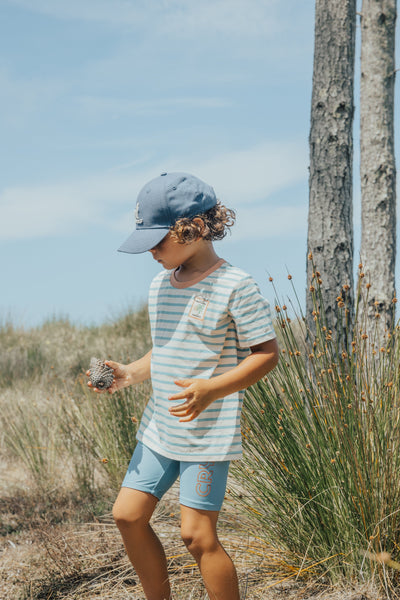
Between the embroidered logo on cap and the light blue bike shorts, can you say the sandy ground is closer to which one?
the light blue bike shorts

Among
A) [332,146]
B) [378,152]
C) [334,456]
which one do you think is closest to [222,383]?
[334,456]

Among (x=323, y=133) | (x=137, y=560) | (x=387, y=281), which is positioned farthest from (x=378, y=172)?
(x=137, y=560)

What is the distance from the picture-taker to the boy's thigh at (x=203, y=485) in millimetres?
2305

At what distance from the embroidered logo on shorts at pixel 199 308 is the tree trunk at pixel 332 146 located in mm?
2335

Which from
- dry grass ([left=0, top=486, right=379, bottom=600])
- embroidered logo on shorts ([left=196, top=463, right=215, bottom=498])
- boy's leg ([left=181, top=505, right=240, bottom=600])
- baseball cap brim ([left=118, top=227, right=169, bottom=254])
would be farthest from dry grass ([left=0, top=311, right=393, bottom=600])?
baseball cap brim ([left=118, top=227, right=169, bottom=254])

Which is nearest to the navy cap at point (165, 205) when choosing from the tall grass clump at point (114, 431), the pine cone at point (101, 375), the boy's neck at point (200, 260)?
the boy's neck at point (200, 260)

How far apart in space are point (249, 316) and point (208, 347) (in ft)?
0.60

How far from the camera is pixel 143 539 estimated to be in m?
2.49

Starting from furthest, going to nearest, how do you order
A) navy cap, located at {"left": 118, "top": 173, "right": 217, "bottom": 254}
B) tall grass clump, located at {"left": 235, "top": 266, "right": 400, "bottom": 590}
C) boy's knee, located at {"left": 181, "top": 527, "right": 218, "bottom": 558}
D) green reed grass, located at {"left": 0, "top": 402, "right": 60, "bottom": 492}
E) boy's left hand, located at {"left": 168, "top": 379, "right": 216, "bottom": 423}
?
green reed grass, located at {"left": 0, "top": 402, "right": 60, "bottom": 492} → tall grass clump, located at {"left": 235, "top": 266, "right": 400, "bottom": 590} → navy cap, located at {"left": 118, "top": 173, "right": 217, "bottom": 254} → boy's knee, located at {"left": 181, "top": 527, "right": 218, "bottom": 558} → boy's left hand, located at {"left": 168, "top": 379, "right": 216, "bottom": 423}

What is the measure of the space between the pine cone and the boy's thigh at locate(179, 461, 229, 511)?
502 mm

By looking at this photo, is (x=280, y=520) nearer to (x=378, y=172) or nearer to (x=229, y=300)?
(x=229, y=300)

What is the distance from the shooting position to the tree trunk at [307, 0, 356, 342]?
4.61 m

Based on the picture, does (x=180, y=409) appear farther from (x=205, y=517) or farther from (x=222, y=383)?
(x=205, y=517)

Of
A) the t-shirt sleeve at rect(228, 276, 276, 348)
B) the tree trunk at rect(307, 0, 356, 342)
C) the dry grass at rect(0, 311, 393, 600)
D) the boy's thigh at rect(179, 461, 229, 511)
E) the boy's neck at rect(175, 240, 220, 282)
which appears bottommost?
the dry grass at rect(0, 311, 393, 600)
